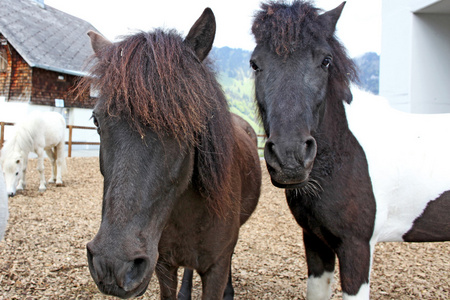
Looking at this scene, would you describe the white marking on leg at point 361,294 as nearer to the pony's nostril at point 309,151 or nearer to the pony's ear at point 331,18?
the pony's nostril at point 309,151

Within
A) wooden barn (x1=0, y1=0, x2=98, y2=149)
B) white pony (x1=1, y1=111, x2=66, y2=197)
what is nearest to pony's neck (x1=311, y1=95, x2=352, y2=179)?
white pony (x1=1, y1=111, x2=66, y2=197)

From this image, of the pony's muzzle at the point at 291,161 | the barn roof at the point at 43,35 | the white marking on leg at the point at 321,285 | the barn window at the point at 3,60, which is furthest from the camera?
the barn window at the point at 3,60

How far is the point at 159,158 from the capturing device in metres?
1.51

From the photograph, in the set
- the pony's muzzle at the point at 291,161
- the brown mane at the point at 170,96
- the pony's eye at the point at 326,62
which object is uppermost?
the pony's eye at the point at 326,62

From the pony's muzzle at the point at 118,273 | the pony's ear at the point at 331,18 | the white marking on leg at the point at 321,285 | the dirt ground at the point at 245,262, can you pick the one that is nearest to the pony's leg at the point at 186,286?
the dirt ground at the point at 245,262

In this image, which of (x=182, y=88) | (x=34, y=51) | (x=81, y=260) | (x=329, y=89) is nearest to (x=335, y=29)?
(x=329, y=89)

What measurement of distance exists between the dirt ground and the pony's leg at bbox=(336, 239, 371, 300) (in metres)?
1.46

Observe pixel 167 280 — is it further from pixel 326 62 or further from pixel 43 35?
pixel 43 35

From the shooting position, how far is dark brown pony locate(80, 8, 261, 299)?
4.47ft

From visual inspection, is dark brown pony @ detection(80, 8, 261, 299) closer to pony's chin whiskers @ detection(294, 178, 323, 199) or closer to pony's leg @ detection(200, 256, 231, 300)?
pony's leg @ detection(200, 256, 231, 300)

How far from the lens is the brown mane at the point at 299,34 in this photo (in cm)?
214

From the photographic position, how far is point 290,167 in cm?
177

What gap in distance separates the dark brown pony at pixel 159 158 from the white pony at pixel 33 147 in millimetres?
7318

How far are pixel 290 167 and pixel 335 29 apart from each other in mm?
1248
